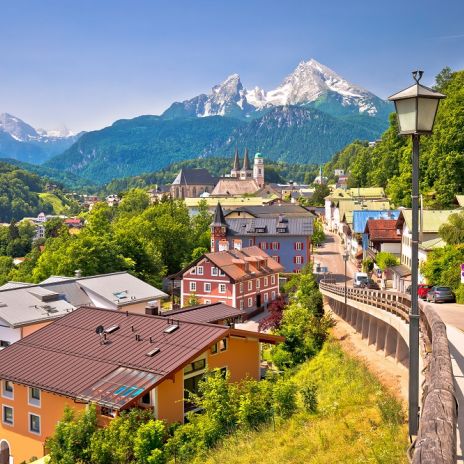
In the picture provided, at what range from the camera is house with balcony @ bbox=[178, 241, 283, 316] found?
2349 inches

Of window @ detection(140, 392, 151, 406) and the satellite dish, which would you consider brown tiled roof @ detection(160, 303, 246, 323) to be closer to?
the satellite dish

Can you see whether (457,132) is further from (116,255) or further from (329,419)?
(329,419)

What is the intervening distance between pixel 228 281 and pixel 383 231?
56.2ft

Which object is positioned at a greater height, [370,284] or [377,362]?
[377,362]

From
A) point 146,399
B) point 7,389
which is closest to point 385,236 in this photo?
point 146,399

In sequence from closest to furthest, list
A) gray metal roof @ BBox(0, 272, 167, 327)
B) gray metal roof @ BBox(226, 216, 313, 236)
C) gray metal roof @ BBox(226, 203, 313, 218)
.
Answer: gray metal roof @ BBox(0, 272, 167, 327) → gray metal roof @ BBox(226, 216, 313, 236) → gray metal roof @ BBox(226, 203, 313, 218)

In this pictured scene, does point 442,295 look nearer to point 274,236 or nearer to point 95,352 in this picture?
point 95,352

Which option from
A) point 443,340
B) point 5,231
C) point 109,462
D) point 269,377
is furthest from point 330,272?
point 5,231

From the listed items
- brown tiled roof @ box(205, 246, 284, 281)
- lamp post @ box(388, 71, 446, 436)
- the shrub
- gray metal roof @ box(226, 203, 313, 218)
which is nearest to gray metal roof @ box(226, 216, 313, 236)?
gray metal roof @ box(226, 203, 313, 218)

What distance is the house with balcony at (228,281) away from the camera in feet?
196

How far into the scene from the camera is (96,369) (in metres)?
24.0

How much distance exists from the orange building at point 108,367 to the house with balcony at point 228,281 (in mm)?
30627

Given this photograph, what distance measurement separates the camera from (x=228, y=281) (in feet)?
195

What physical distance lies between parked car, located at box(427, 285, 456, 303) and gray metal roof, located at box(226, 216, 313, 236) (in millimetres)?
42133
